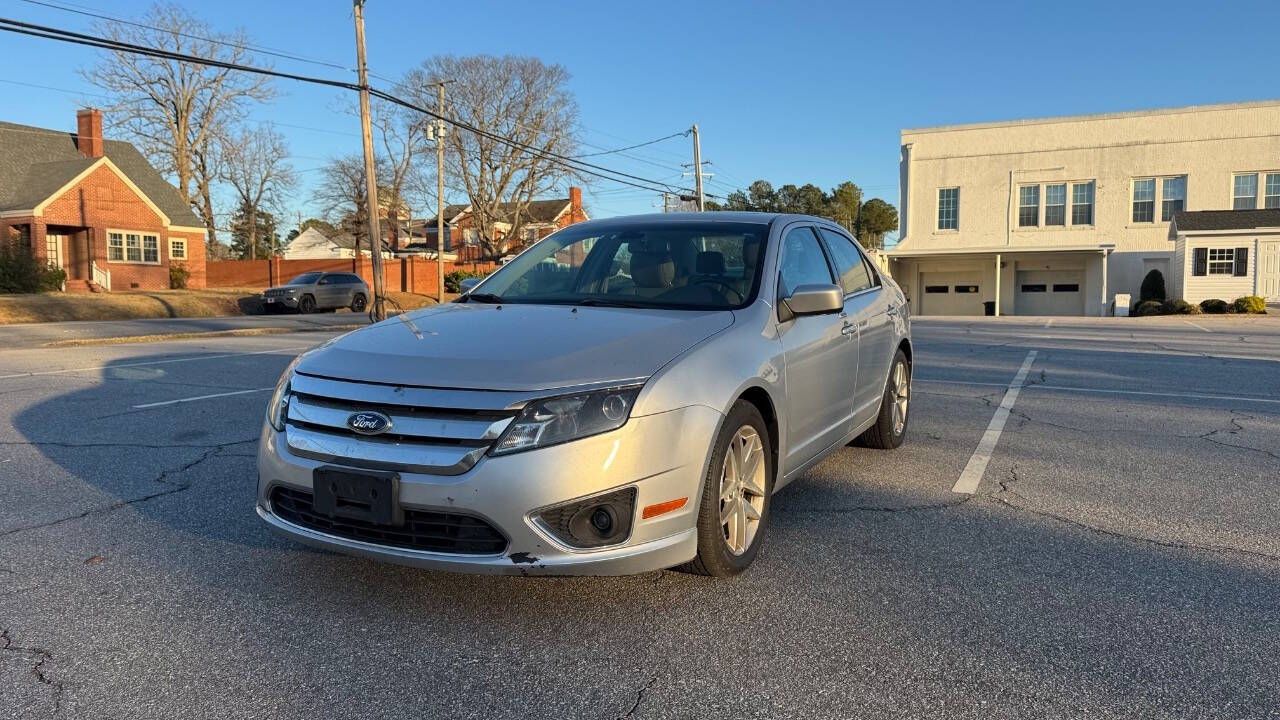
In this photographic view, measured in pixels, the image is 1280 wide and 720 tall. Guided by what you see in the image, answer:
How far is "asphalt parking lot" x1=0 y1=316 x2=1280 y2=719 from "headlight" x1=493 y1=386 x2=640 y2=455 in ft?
2.41

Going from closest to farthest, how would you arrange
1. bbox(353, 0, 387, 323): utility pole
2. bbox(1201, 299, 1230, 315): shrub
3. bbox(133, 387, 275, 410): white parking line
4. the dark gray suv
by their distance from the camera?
bbox(133, 387, 275, 410): white parking line < bbox(353, 0, 387, 323): utility pole < bbox(1201, 299, 1230, 315): shrub < the dark gray suv

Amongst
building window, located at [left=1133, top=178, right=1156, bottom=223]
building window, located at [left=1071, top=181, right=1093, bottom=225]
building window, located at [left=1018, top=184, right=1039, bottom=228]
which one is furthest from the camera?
building window, located at [left=1018, top=184, right=1039, bottom=228]

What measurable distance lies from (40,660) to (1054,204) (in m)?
39.0

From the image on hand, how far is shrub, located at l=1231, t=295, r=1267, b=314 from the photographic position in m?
27.9

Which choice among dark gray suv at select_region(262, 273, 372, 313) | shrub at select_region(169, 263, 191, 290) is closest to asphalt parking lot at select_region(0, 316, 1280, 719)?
dark gray suv at select_region(262, 273, 372, 313)

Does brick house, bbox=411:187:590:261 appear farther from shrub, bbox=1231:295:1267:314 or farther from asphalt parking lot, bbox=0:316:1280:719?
asphalt parking lot, bbox=0:316:1280:719

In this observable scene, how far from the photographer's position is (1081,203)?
35.9 m

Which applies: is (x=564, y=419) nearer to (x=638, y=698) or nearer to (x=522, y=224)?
(x=638, y=698)

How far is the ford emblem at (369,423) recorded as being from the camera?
10.6 ft

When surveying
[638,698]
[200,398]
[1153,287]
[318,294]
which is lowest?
[638,698]

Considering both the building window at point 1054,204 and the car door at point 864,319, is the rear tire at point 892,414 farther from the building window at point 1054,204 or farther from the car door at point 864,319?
the building window at point 1054,204

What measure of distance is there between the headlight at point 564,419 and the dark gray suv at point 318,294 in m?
30.6

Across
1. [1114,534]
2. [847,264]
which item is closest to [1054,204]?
[847,264]

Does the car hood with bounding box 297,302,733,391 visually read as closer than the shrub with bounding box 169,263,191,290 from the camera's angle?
Yes
